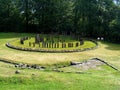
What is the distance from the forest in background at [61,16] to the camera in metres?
38.6

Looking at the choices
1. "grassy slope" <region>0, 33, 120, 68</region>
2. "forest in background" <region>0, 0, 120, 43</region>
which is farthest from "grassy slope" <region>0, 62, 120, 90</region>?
"forest in background" <region>0, 0, 120, 43</region>

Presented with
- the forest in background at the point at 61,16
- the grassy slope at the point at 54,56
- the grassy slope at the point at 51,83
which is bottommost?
the grassy slope at the point at 54,56

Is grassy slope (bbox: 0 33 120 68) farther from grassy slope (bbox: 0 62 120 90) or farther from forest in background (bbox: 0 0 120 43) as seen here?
forest in background (bbox: 0 0 120 43)

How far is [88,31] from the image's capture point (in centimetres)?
4078

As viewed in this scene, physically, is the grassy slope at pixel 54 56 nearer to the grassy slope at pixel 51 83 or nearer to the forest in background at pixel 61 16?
the grassy slope at pixel 51 83

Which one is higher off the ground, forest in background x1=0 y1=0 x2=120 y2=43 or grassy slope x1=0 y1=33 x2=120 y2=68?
forest in background x1=0 y1=0 x2=120 y2=43

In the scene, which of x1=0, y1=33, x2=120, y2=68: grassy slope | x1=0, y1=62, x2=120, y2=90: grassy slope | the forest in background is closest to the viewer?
x1=0, y1=62, x2=120, y2=90: grassy slope

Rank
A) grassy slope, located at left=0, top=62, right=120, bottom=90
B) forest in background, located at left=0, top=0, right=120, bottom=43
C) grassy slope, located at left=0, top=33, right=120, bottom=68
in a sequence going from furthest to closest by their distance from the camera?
forest in background, located at left=0, top=0, right=120, bottom=43 → grassy slope, located at left=0, top=33, right=120, bottom=68 → grassy slope, located at left=0, top=62, right=120, bottom=90

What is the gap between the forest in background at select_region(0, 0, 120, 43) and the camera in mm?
38562

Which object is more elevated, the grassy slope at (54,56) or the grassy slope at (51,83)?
the grassy slope at (51,83)

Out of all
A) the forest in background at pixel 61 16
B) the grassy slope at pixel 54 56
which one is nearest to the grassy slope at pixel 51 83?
the grassy slope at pixel 54 56

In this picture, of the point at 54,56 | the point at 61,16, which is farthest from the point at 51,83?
the point at 61,16

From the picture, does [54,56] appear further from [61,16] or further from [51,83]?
[61,16]

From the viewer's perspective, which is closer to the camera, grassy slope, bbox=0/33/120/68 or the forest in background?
grassy slope, bbox=0/33/120/68
